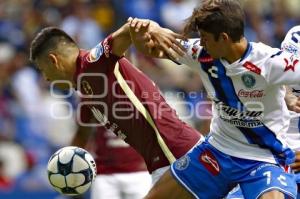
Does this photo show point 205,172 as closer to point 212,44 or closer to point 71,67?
point 212,44

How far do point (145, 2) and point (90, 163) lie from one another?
6.61 m

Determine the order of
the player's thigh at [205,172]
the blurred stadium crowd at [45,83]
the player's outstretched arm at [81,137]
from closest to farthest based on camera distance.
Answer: the player's thigh at [205,172]
the player's outstretched arm at [81,137]
the blurred stadium crowd at [45,83]

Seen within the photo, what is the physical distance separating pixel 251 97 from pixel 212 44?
1.44 feet

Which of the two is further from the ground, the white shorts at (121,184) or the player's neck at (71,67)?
the player's neck at (71,67)

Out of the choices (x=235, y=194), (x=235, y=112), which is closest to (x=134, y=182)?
(x=235, y=194)

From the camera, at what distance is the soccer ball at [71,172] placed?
664cm

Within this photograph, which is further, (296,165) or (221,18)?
(296,165)

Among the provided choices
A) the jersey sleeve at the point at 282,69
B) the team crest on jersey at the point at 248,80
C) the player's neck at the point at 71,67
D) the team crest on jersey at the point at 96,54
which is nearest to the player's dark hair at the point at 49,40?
the player's neck at the point at 71,67

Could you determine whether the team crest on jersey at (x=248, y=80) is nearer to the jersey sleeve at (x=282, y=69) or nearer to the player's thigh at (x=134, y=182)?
the jersey sleeve at (x=282, y=69)

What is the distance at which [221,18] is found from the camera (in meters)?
5.68

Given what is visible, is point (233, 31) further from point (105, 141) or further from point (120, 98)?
point (105, 141)

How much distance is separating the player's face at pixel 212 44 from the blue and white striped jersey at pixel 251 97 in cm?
10

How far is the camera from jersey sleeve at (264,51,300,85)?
218 inches

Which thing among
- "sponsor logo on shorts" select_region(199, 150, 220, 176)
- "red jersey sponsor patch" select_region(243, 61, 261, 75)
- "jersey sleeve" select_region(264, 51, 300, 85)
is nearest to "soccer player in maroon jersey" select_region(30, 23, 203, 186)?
"sponsor logo on shorts" select_region(199, 150, 220, 176)
